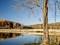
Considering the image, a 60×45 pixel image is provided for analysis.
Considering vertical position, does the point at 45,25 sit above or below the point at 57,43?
above

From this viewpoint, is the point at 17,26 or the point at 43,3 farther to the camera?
the point at 17,26

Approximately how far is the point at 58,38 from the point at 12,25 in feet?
88.2

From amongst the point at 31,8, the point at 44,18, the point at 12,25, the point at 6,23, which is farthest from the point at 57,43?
the point at 6,23

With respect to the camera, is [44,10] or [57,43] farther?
[57,43]

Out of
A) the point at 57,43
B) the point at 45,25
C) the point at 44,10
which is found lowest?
→ the point at 57,43

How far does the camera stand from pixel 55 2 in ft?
39.8

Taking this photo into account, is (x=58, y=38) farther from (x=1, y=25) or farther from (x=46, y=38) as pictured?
(x=1, y=25)

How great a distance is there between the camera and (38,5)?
11875 mm

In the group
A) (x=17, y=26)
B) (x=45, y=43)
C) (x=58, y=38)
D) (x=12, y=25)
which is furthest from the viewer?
(x=12, y=25)

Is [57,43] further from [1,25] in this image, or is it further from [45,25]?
[1,25]

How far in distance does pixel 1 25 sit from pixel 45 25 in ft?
100


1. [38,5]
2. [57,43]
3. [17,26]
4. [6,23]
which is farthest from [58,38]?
[6,23]

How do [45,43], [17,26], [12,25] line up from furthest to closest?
[12,25] < [17,26] < [45,43]

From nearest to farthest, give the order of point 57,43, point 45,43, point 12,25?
point 45,43
point 57,43
point 12,25
